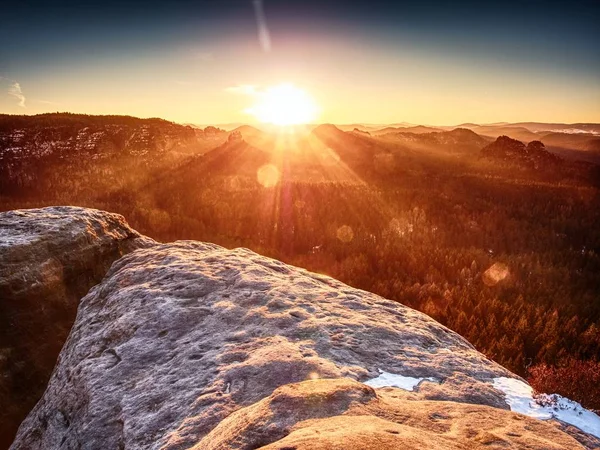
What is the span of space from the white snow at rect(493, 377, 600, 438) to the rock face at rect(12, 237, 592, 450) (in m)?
0.12

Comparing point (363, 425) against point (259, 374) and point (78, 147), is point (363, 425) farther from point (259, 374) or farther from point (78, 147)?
point (78, 147)

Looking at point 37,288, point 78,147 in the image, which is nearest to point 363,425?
point 37,288

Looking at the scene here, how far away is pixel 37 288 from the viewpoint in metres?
5.02

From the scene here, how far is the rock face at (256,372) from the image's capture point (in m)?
1.95

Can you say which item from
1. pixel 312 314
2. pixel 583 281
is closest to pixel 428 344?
pixel 312 314

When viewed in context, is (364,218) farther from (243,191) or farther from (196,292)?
(196,292)

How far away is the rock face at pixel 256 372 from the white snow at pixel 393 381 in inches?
2.9

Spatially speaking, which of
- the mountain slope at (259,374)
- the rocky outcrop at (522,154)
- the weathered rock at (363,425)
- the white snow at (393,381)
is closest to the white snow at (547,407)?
the mountain slope at (259,374)

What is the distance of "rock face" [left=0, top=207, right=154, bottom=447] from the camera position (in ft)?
15.4

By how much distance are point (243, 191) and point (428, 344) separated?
1394 centimetres

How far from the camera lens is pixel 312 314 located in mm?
3889

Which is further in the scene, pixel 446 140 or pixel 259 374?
pixel 446 140

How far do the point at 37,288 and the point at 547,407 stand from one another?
5869mm

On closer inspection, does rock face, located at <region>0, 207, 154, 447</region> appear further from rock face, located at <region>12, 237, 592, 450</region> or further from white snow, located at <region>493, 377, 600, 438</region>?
white snow, located at <region>493, 377, 600, 438</region>
